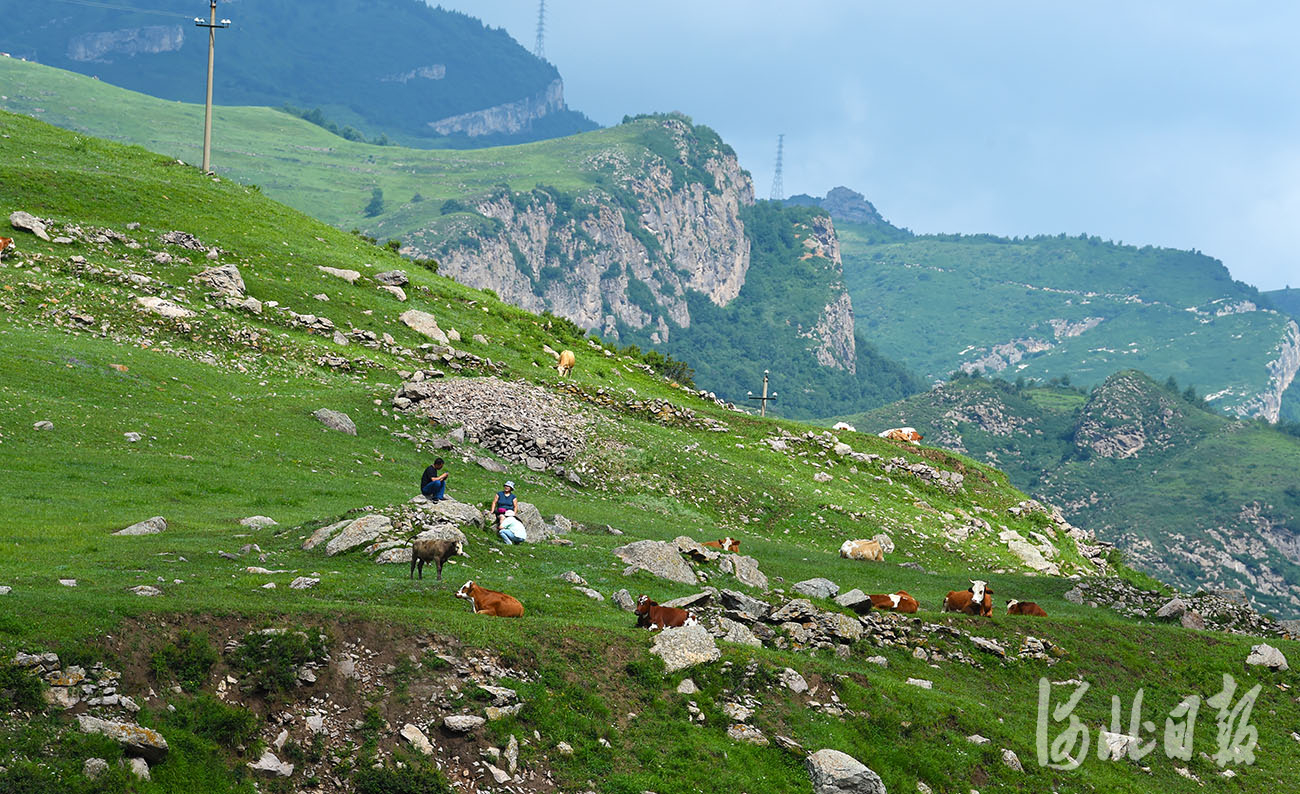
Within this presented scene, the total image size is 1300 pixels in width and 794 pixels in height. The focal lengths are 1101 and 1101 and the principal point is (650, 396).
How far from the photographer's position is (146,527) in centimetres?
2877

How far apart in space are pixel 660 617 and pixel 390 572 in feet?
21.0

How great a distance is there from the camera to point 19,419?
121ft

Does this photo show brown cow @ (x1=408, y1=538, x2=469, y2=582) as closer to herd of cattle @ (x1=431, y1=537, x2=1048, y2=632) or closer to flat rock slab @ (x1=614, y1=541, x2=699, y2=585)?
herd of cattle @ (x1=431, y1=537, x2=1048, y2=632)

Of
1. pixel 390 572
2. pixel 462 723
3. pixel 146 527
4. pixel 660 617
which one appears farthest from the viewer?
pixel 146 527

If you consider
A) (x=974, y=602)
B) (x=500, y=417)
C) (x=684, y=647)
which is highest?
(x=500, y=417)

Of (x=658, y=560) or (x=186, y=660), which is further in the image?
(x=658, y=560)

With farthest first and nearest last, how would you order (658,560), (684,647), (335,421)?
(335,421) < (658,560) < (684,647)

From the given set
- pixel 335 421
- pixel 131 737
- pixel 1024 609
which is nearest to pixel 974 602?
pixel 1024 609

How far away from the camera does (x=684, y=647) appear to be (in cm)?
2266

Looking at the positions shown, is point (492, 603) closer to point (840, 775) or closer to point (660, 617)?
point (660, 617)

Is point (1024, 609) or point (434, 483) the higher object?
point (434, 483)

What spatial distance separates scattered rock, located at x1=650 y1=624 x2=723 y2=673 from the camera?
22.4 meters

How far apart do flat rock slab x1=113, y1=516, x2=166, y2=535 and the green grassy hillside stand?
75 centimetres

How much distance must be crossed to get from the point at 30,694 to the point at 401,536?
1127cm
